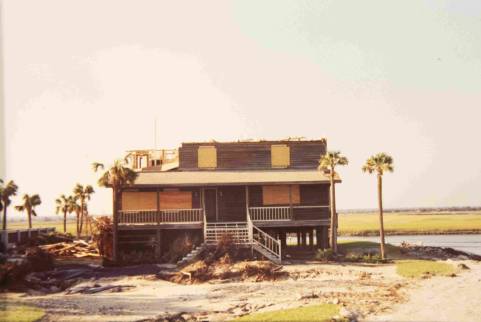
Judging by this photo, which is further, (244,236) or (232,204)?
(232,204)

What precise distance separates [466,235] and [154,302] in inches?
2509

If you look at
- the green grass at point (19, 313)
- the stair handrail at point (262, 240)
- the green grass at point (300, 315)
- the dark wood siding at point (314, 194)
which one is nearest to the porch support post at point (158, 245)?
the stair handrail at point (262, 240)

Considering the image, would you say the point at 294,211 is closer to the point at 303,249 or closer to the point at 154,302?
the point at 303,249

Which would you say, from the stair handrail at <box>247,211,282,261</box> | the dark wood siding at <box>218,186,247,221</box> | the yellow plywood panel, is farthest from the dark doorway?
the yellow plywood panel

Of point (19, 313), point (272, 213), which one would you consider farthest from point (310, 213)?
point (19, 313)

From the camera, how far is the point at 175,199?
3222 centimetres

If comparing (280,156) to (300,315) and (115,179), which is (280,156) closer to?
(115,179)

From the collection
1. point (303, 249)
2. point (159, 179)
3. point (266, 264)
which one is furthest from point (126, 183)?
point (303, 249)

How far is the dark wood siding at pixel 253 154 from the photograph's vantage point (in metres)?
34.3

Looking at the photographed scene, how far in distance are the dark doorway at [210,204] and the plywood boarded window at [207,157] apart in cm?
240

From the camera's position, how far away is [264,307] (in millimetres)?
18047

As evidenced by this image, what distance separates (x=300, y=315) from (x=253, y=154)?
19277 millimetres

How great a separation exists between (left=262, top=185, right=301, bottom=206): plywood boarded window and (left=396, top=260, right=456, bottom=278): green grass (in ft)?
24.5

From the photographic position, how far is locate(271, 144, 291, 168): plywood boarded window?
3438cm
